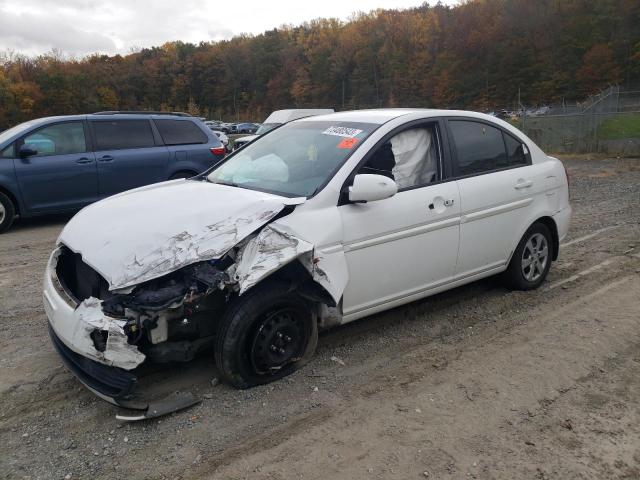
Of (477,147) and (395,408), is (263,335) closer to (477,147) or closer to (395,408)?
(395,408)

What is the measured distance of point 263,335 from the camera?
3.37 metres

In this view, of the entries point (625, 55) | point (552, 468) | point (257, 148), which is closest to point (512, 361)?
point (552, 468)

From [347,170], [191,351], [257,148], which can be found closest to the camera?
[191,351]

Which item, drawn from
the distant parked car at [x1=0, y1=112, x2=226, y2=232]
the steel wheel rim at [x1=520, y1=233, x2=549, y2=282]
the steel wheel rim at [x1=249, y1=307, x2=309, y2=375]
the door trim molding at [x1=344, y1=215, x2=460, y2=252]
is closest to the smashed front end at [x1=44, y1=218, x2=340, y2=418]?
the steel wheel rim at [x1=249, y1=307, x2=309, y2=375]

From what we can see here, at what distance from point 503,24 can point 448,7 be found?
15.0 meters

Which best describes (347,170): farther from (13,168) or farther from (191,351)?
(13,168)

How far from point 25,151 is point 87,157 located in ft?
2.88

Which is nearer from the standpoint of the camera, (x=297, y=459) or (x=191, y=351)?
(x=297, y=459)

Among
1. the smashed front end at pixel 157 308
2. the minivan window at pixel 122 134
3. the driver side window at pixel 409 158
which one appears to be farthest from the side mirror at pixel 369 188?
the minivan window at pixel 122 134

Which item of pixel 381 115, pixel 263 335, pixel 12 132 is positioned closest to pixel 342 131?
pixel 381 115

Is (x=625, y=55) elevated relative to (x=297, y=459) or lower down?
elevated

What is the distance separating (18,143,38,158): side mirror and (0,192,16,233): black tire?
2.20 ft

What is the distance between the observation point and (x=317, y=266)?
3389 millimetres

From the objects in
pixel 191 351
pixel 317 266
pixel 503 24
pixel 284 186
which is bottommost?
pixel 191 351
